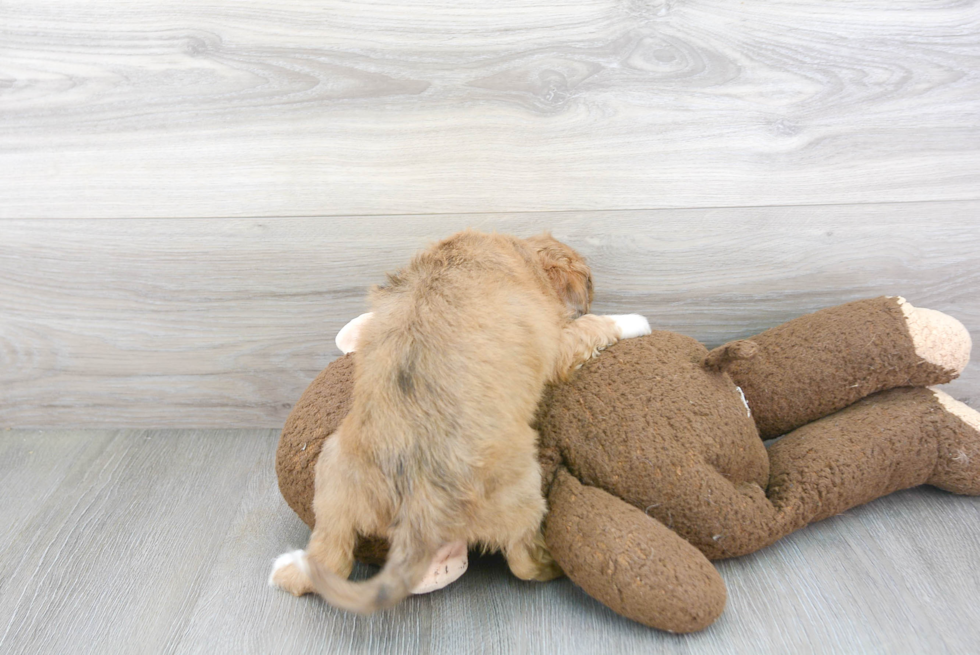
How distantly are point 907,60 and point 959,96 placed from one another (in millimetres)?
139

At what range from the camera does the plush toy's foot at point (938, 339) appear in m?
1.29

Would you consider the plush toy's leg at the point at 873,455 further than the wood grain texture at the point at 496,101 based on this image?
No

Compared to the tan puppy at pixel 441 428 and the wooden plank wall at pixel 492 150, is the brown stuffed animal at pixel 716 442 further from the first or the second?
the wooden plank wall at pixel 492 150

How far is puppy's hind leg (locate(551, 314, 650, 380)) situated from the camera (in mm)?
1210

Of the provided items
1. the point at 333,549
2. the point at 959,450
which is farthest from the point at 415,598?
the point at 959,450

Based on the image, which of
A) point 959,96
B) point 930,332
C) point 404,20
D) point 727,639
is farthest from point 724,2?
point 727,639

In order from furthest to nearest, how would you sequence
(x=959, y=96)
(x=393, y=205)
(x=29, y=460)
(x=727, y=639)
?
(x=29, y=460)
(x=393, y=205)
(x=959, y=96)
(x=727, y=639)

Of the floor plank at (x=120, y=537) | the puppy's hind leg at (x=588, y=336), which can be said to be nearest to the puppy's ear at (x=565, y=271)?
the puppy's hind leg at (x=588, y=336)

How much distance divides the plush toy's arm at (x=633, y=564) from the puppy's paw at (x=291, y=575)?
0.43 m

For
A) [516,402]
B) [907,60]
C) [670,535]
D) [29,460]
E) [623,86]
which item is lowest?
[29,460]

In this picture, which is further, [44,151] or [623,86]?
[44,151]

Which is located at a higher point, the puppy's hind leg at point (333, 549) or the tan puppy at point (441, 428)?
the tan puppy at point (441, 428)

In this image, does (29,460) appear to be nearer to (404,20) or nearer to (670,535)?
(404,20)

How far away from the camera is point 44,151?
1.55 meters
